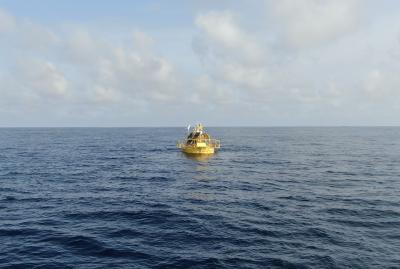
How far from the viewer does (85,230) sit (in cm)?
3322

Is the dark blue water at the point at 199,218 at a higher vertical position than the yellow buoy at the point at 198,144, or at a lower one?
lower

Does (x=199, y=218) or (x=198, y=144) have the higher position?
(x=198, y=144)

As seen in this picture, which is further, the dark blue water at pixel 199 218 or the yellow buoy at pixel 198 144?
the yellow buoy at pixel 198 144

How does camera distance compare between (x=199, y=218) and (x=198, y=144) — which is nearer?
(x=199, y=218)

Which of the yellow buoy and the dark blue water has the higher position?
the yellow buoy

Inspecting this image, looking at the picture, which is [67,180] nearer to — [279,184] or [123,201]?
[123,201]

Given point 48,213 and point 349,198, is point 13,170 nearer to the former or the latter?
point 48,213

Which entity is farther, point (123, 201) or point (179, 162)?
point (179, 162)

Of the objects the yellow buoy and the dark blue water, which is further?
the yellow buoy

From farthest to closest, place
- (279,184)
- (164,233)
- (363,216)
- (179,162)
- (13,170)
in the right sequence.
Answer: (179,162) < (13,170) < (279,184) < (363,216) < (164,233)

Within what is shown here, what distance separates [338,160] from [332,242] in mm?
58690

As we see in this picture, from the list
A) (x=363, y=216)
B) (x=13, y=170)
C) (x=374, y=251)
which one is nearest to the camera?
(x=374, y=251)

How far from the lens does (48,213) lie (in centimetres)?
3891

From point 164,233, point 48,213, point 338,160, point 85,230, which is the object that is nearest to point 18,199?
point 48,213
